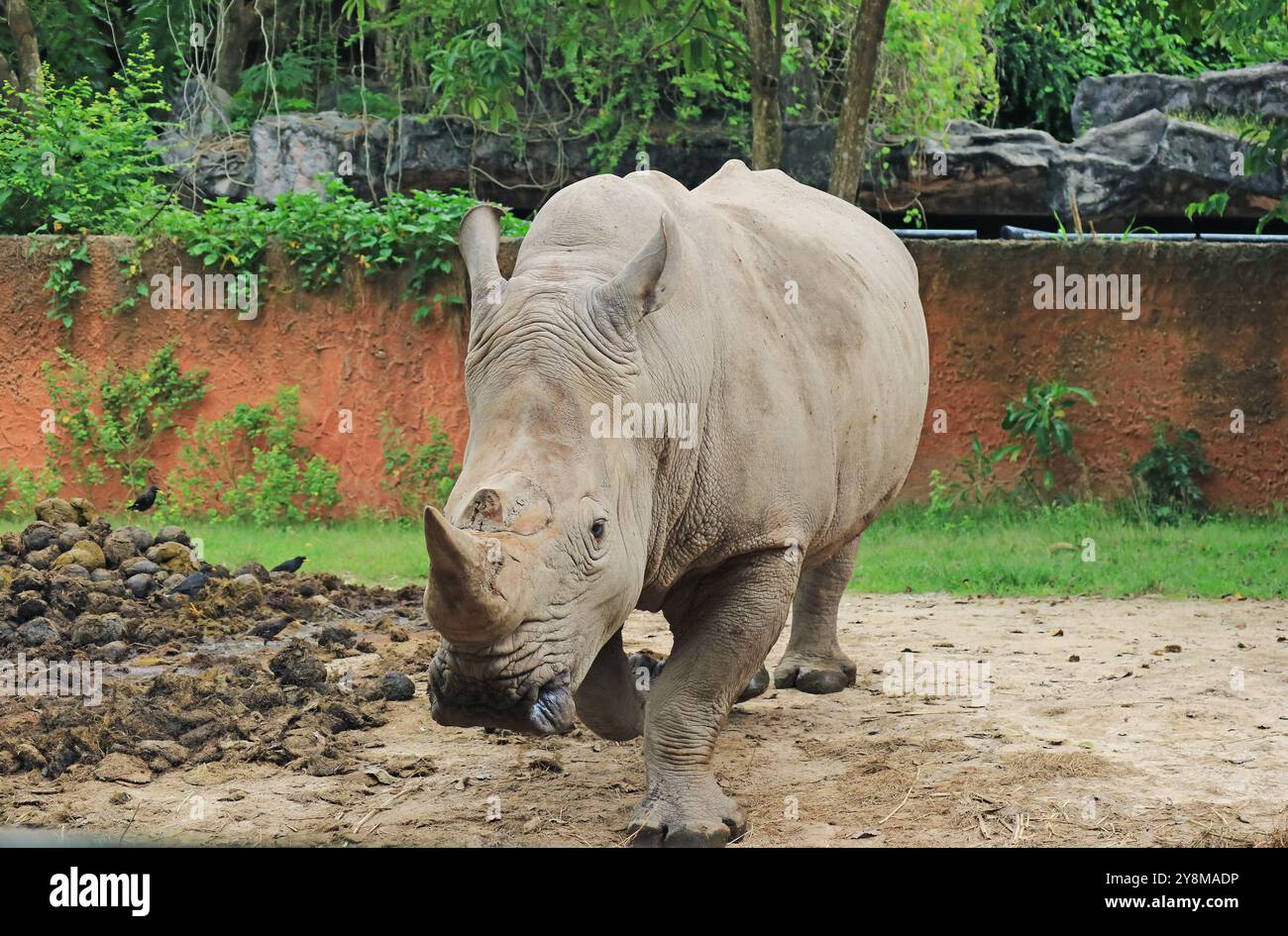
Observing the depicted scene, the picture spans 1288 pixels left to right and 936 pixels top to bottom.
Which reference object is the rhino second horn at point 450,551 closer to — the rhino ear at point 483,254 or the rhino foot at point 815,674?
the rhino ear at point 483,254

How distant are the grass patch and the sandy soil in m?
1.89

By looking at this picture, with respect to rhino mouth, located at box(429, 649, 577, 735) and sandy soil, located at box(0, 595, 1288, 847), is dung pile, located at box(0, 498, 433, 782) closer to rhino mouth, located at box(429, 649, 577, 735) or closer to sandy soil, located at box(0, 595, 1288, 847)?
sandy soil, located at box(0, 595, 1288, 847)

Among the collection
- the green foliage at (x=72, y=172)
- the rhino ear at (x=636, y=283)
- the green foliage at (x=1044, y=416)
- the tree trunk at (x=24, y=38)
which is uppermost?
the tree trunk at (x=24, y=38)

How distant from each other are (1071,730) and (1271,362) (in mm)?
5995

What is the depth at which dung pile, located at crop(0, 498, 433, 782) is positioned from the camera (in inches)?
227

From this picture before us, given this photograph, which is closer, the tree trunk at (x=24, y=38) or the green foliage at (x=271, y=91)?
the tree trunk at (x=24, y=38)

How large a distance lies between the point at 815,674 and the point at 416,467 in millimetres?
5383

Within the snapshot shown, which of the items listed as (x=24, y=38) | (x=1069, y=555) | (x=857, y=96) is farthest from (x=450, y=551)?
(x=24, y=38)

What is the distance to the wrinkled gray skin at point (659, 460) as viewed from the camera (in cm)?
386

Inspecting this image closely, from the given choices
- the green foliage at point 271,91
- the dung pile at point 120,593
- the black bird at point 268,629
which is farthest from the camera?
the green foliage at point 271,91

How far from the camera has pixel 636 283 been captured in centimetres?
439

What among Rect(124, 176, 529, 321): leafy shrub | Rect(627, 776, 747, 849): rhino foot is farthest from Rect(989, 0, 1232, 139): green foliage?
Rect(627, 776, 747, 849): rhino foot

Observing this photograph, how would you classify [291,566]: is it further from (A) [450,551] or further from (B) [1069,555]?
(A) [450,551]

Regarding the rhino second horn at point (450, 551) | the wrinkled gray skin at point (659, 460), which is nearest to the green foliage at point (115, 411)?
the wrinkled gray skin at point (659, 460)
